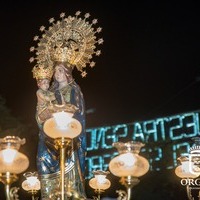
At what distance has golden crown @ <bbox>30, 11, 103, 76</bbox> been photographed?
9375 mm

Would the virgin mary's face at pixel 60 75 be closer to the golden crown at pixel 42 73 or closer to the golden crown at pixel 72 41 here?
the golden crown at pixel 42 73

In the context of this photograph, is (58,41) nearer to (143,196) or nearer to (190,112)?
(143,196)

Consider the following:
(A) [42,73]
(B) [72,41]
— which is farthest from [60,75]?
(B) [72,41]

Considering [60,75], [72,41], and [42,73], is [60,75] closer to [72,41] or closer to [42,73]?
[42,73]

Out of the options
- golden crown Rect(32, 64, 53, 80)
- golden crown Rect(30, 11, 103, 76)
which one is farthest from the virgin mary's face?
golden crown Rect(30, 11, 103, 76)

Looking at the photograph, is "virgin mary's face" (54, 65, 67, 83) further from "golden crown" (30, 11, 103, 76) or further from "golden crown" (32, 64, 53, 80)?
"golden crown" (30, 11, 103, 76)

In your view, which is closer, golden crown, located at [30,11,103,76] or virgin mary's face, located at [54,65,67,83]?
virgin mary's face, located at [54,65,67,83]

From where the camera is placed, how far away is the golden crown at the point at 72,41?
9375 millimetres

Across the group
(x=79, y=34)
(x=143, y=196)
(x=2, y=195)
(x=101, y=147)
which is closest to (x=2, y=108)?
(x=2, y=195)

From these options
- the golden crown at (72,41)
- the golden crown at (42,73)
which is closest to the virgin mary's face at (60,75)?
the golden crown at (42,73)

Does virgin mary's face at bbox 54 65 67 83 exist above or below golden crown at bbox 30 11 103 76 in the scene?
below

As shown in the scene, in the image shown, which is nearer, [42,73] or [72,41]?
[42,73]

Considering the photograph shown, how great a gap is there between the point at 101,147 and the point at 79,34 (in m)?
22.8

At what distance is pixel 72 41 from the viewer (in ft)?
30.9
